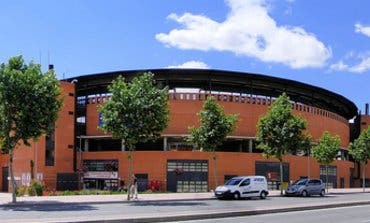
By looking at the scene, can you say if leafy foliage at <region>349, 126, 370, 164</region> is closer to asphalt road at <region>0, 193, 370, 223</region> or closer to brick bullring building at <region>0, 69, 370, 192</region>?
brick bullring building at <region>0, 69, 370, 192</region>

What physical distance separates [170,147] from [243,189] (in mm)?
25532

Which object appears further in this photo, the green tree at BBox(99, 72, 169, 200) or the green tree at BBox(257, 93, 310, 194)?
the green tree at BBox(257, 93, 310, 194)

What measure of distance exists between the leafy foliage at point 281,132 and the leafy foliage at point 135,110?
15561 mm

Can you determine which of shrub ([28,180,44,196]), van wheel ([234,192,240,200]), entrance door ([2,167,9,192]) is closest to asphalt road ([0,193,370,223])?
van wheel ([234,192,240,200])

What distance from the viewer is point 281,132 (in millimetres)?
52281

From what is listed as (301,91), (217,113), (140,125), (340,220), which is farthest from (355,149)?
(340,220)

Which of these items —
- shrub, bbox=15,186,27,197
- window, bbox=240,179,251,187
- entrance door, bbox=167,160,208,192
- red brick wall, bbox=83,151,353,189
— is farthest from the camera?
red brick wall, bbox=83,151,353,189

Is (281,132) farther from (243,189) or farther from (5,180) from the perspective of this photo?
(5,180)

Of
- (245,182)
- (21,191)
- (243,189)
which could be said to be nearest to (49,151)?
(21,191)

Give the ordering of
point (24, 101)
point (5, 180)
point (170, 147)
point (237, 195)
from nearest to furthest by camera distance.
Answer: point (24, 101) < point (237, 195) < point (5, 180) < point (170, 147)

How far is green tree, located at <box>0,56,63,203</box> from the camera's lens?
112 ft

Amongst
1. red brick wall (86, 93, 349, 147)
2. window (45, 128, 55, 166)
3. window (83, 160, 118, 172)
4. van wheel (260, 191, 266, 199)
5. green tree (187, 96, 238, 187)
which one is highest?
red brick wall (86, 93, 349, 147)

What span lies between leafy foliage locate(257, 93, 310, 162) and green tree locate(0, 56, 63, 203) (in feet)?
75.1

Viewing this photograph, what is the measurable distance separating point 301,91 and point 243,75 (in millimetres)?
11775
